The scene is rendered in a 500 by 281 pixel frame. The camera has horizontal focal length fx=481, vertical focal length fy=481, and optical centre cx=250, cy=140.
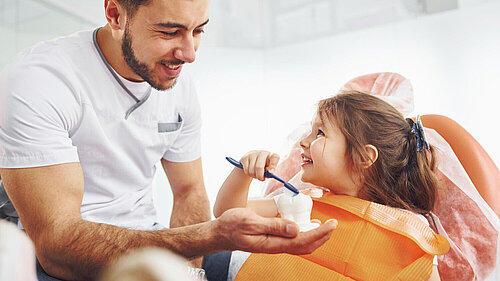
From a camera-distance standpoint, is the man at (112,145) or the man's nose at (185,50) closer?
the man at (112,145)

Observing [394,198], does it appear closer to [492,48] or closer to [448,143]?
[448,143]

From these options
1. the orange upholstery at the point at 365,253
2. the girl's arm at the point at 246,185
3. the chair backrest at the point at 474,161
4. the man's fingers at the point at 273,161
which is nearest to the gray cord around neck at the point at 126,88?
the girl's arm at the point at 246,185

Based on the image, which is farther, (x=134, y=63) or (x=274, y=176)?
(x=134, y=63)

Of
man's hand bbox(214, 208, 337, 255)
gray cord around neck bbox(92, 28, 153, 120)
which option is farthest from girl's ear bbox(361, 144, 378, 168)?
→ gray cord around neck bbox(92, 28, 153, 120)

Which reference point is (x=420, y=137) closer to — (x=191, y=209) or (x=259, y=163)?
(x=259, y=163)

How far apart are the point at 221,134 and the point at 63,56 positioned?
7.74 feet

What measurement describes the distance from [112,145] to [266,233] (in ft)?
2.38

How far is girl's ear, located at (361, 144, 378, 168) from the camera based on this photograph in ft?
4.79

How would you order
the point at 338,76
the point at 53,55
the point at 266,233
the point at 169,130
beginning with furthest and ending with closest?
the point at 338,76 → the point at 169,130 → the point at 53,55 → the point at 266,233

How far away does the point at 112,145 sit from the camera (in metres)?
1.53

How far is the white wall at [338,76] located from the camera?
277cm

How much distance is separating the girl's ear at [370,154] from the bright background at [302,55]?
1.98 feet

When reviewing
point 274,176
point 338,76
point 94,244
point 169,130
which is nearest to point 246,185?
point 274,176

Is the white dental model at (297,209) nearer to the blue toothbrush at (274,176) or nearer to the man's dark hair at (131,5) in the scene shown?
the blue toothbrush at (274,176)
